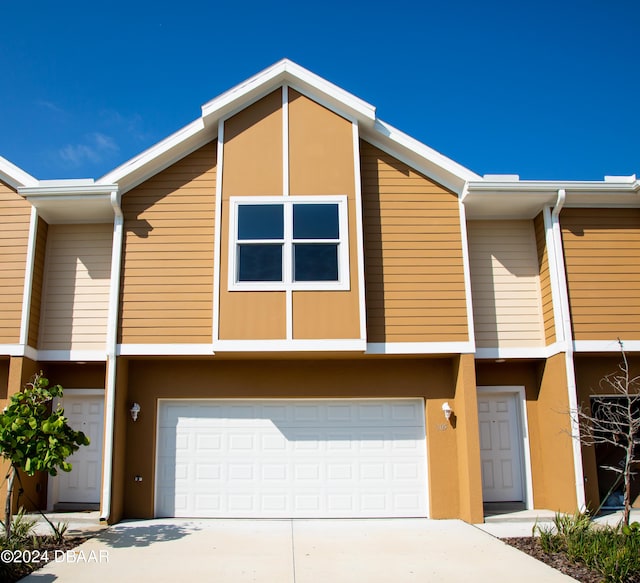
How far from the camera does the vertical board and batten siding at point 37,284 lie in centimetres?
1155

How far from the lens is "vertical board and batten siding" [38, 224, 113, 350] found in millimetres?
11812

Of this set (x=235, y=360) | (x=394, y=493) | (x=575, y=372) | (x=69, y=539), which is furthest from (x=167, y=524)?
(x=575, y=372)

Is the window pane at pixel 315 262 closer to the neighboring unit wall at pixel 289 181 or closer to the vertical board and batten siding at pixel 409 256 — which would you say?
the neighboring unit wall at pixel 289 181

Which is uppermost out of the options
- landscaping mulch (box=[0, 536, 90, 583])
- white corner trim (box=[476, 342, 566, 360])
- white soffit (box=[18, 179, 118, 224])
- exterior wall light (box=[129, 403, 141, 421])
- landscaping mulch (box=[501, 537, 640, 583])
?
white soffit (box=[18, 179, 118, 224])

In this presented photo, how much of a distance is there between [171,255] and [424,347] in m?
4.75

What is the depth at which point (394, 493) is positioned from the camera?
11438mm

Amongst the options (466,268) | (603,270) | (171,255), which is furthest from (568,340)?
(171,255)

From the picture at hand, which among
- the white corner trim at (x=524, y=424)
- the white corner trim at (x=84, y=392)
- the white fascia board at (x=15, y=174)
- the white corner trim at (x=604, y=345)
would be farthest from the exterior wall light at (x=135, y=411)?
the white corner trim at (x=604, y=345)

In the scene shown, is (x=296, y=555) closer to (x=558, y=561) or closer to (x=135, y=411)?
(x=558, y=561)

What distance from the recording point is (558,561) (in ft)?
26.8

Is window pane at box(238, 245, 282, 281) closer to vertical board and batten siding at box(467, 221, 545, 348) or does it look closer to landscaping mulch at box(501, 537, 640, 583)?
vertical board and batten siding at box(467, 221, 545, 348)

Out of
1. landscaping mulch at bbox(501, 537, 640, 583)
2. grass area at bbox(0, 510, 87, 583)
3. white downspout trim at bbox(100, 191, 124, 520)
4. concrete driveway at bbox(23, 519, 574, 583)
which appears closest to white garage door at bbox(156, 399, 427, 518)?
concrete driveway at bbox(23, 519, 574, 583)

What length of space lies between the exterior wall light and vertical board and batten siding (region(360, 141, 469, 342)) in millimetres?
4285

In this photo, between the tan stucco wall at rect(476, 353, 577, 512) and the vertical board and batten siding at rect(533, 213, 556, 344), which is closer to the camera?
the tan stucco wall at rect(476, 353, 577, 512)
